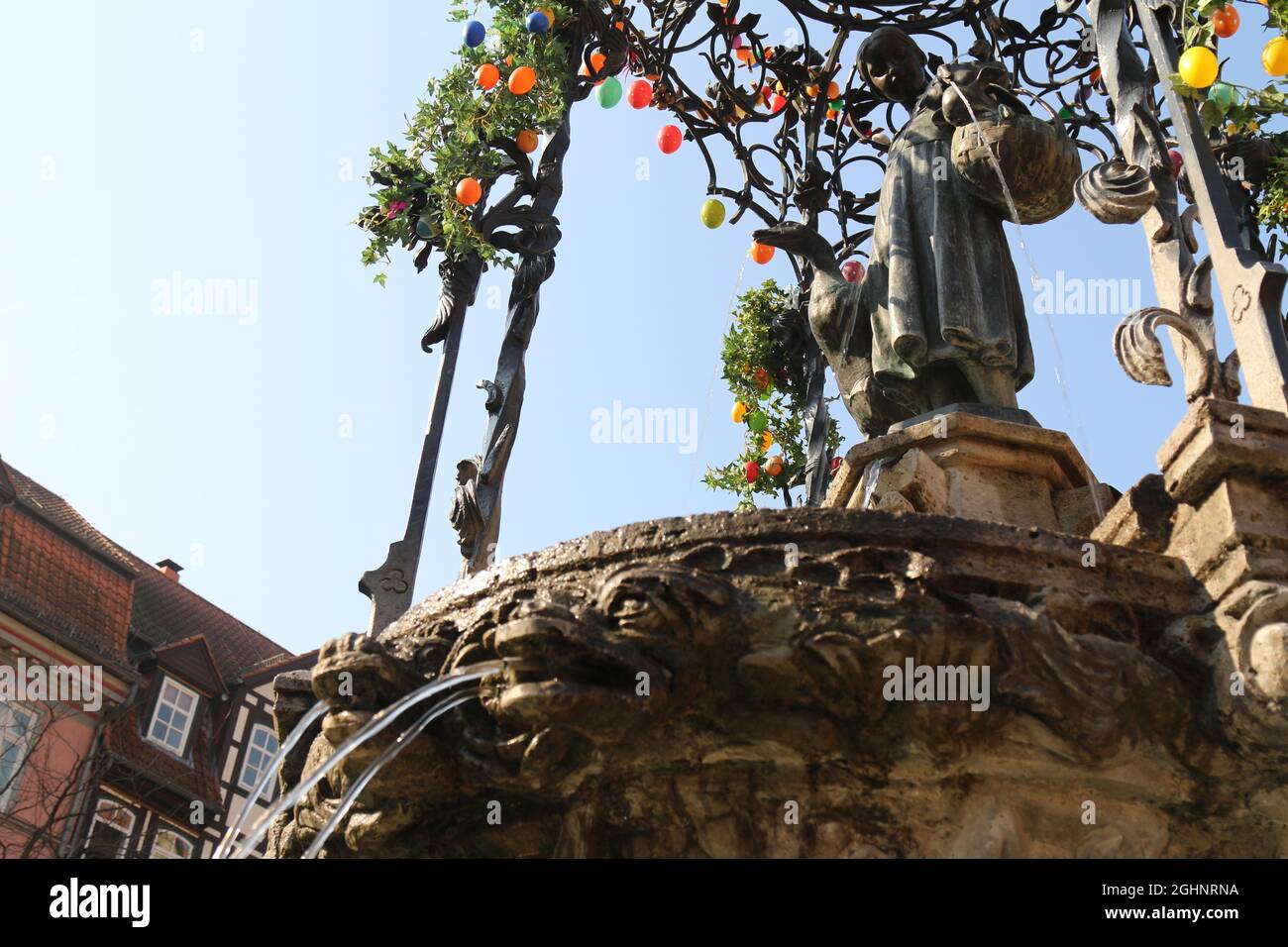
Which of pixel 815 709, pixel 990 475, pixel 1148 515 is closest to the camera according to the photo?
pixel 815 709

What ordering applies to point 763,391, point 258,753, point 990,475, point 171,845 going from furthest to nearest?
point 258,753 → point 171,845 → point 763,391 → point 990,475

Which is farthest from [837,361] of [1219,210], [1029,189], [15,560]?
[15,560]

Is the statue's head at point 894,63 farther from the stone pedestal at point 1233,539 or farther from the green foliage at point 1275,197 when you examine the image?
the stone pedestal at point 1233,539

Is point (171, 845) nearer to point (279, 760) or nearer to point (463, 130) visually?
point (463, 130)

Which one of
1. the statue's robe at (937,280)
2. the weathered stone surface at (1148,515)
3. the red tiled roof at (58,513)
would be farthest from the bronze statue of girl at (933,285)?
the red tiled roof at (58,513)

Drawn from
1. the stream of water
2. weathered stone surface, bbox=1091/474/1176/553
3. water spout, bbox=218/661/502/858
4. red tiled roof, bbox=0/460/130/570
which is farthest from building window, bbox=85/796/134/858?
weathered stone surface, bbox=1091/474/1176/553

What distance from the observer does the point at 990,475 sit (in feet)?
20.0

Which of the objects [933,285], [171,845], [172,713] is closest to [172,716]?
[172,713]

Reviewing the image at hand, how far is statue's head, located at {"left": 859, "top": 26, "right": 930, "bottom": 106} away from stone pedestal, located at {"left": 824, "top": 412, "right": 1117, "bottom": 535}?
235 cm

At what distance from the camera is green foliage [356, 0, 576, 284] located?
841 cm

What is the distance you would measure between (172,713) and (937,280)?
67.2 feet

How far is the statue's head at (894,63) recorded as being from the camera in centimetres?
770
